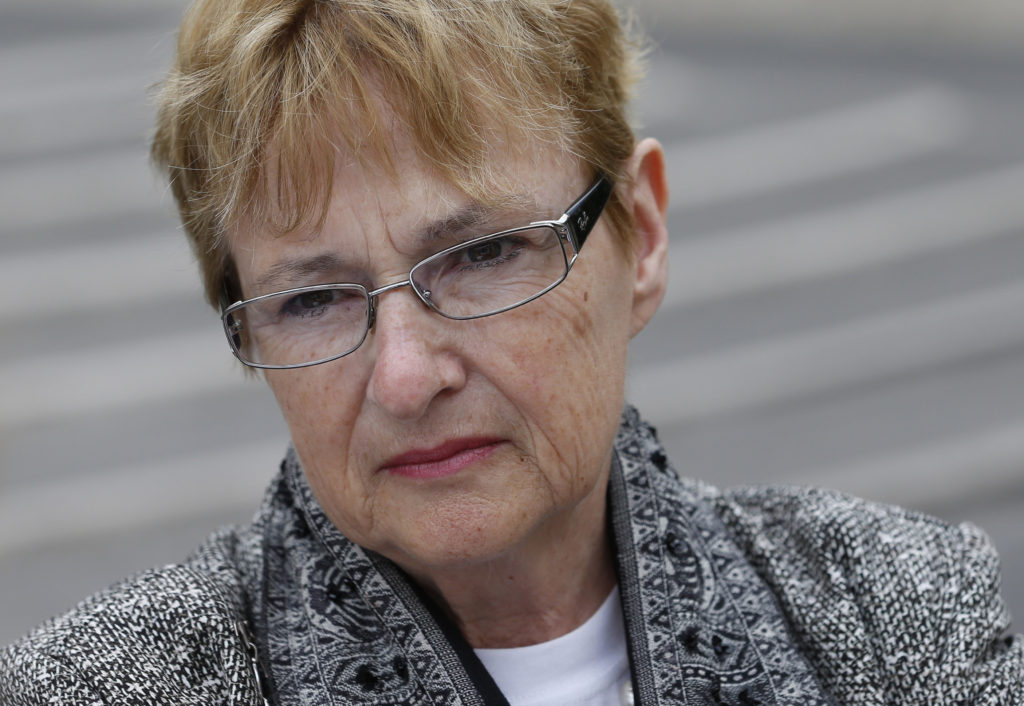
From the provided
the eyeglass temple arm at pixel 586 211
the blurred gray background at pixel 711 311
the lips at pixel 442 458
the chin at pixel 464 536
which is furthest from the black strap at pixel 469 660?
the blurred gray background at pixel 711 311

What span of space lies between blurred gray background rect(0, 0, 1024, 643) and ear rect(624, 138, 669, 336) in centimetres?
306

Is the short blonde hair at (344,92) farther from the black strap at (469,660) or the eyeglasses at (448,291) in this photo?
the black strap at (469,660)

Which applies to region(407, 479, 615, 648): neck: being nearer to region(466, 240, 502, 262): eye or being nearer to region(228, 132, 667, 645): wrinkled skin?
region(228, 132, 667, 645): wrinkled skin

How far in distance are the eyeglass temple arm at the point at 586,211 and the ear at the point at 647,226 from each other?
154mm

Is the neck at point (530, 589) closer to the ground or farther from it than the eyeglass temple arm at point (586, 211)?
closer to the ground

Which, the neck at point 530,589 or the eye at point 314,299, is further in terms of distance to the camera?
the neck at point 530,589

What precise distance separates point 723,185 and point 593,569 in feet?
17.7

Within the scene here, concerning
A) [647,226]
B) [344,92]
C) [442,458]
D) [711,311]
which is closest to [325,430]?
[442,458]

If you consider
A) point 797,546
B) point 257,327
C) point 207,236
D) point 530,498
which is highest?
point 207,236

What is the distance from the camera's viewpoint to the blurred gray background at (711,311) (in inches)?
217

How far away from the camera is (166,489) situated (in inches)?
216

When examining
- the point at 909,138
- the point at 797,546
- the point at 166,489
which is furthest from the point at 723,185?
the point at 797,546

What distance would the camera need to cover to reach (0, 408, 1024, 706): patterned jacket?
6.27 ft

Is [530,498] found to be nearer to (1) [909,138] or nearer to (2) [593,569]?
(2) [593,569]
